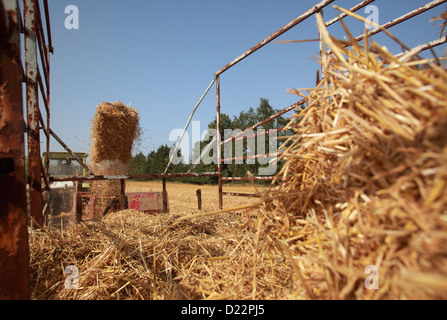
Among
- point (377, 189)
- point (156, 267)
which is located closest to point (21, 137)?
point (156, 267)

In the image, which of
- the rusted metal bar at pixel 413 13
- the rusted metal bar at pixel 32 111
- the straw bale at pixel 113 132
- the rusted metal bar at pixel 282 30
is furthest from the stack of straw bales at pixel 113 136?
the rusted metal bar at pixel 413 13

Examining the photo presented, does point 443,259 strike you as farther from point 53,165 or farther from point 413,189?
point 53,165

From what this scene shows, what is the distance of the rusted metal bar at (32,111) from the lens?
2631mm

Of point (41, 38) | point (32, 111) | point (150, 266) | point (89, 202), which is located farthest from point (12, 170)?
point (89, 202)

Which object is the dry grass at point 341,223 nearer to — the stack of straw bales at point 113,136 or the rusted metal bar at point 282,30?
the rusted metal bar at point 282,30

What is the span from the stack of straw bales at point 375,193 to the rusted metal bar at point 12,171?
112 cm

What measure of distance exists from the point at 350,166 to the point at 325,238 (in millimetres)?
309

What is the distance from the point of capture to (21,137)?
3.85 ft

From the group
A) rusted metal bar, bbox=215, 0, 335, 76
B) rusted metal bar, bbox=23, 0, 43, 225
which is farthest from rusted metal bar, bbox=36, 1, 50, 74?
rusted metal bar, bbox=215, 0, 335, 76

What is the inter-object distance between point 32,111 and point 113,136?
4.28 meters

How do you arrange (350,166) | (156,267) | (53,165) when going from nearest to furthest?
(350,166), (156,267), (53,165)

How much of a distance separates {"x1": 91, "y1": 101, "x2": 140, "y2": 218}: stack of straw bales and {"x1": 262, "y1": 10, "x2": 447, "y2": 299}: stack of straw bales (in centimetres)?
616
